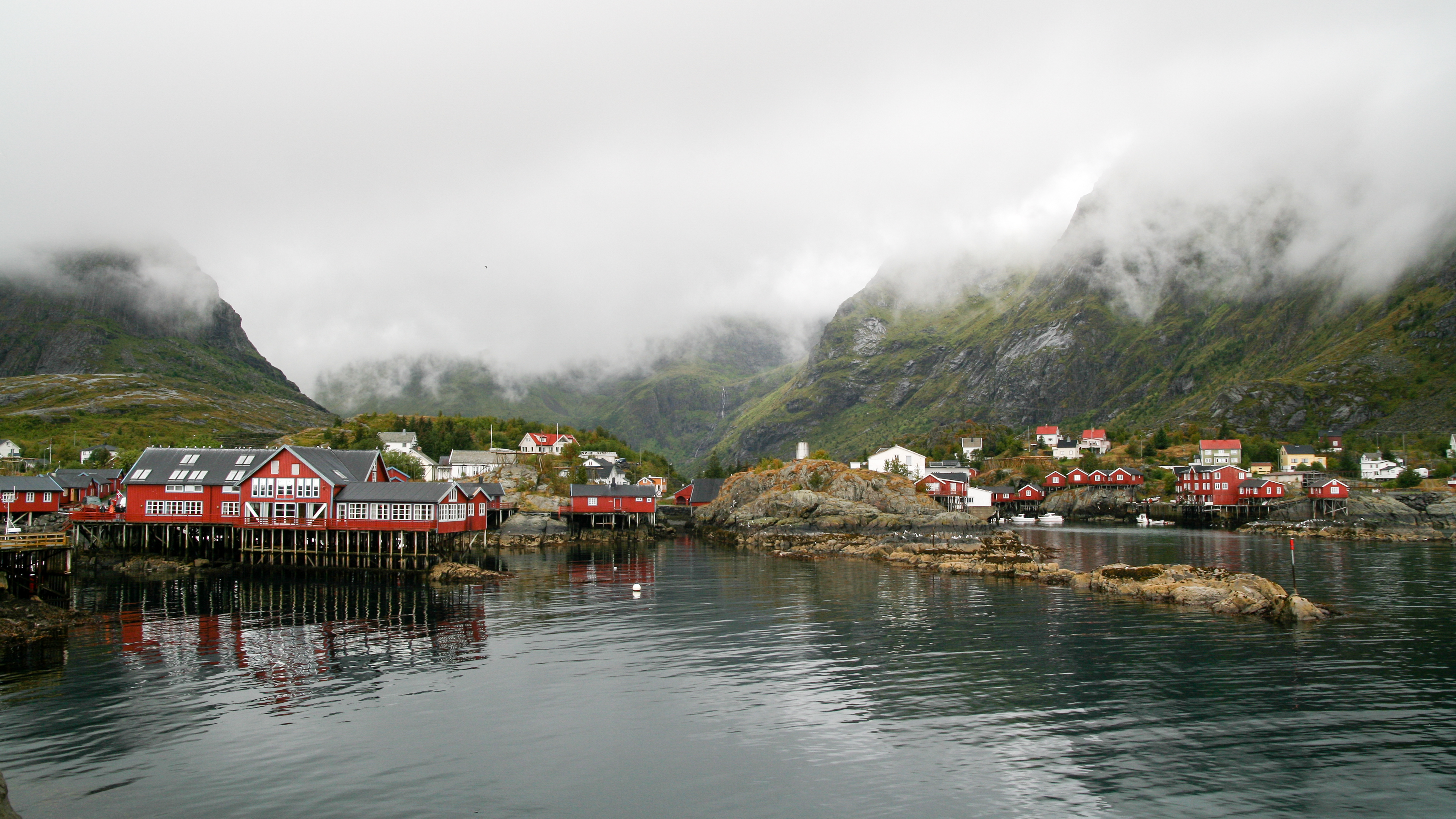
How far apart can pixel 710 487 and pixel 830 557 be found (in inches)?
2570

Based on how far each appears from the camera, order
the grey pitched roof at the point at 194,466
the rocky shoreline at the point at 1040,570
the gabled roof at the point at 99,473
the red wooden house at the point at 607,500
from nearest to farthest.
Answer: the rocky shoreline at the point at 1040,570
the grey pitched roof at the point at 194,466
the gabled roof at the point at 99,473
the red wooden house at the point at 607,500

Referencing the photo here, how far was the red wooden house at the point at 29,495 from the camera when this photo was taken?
67438mm

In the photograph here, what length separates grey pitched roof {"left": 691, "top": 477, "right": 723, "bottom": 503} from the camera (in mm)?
137250

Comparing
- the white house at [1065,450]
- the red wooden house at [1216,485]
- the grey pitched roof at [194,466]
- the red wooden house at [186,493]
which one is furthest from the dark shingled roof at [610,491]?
the white house at [1065,450]

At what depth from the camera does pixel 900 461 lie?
15662 centimetres

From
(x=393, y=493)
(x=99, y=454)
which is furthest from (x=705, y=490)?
(x=99, y=454)

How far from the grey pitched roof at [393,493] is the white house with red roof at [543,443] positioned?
8249 cm

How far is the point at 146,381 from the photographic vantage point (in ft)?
656

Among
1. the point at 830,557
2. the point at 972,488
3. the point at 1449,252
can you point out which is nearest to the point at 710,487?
the point at 972,488

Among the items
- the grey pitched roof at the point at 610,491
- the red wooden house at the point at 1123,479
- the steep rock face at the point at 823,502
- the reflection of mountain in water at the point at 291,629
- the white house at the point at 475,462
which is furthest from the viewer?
the red wooden house at the point at 1123,479

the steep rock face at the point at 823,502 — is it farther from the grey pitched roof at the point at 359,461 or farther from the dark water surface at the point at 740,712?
the dark water surface at the point at 740,712

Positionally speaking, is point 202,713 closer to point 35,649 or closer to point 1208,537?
point 35,649

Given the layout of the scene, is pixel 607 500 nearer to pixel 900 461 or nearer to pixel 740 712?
pixel 900 461

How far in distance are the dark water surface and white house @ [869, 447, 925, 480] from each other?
352ft
